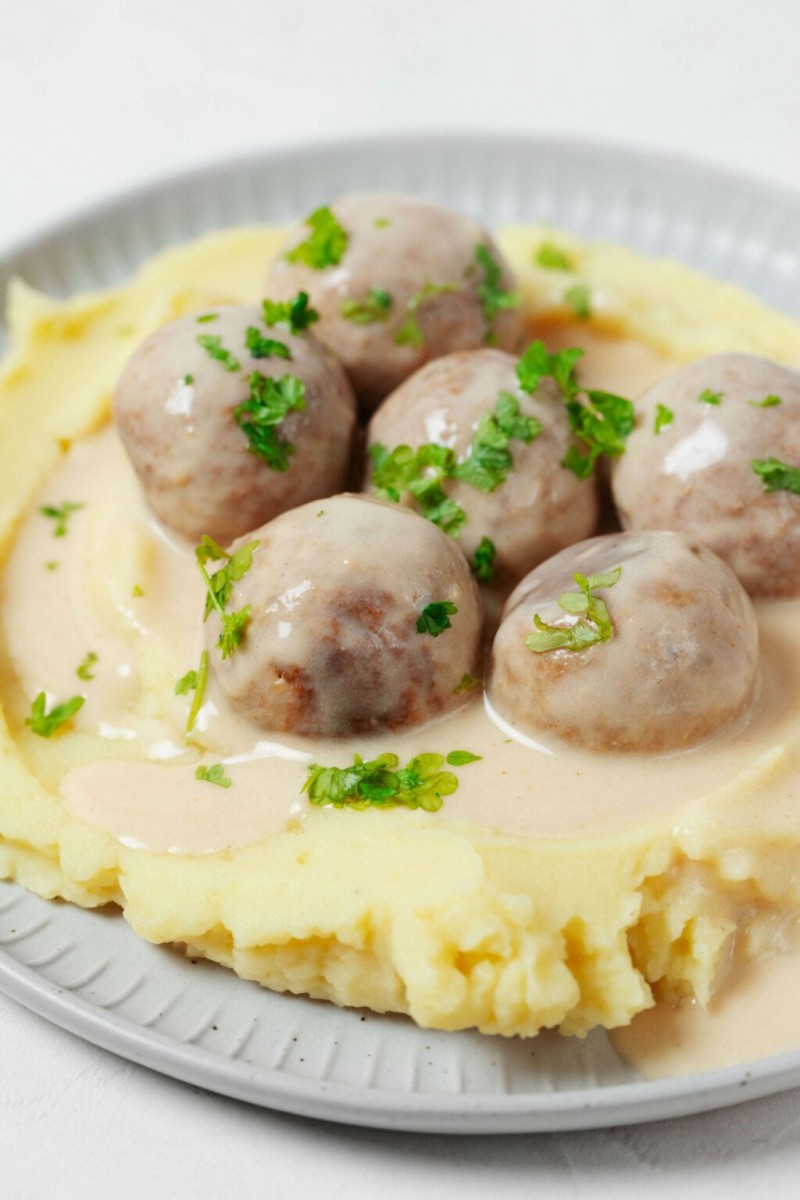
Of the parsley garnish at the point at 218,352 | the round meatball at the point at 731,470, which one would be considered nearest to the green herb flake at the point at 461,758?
the round meatball at the point at 731,470

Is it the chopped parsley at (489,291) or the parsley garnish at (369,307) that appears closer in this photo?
the parsley garnish at (369,307)

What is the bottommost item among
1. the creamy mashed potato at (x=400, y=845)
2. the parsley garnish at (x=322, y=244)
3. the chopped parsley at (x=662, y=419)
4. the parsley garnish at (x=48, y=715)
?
the creamy mashed potato at (x=400, y=845)

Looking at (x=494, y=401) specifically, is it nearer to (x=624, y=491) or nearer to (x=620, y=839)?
(x=624, y=491)

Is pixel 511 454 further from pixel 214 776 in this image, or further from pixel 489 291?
pixel 214 776

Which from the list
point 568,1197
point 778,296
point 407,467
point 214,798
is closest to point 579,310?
point 778,296

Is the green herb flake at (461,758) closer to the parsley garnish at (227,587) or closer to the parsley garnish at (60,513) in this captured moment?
the parsley garnish at (227,587)

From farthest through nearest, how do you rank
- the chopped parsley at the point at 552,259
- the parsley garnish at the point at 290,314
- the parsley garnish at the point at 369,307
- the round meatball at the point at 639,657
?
the chopped parsley at the point at 552,259 < the parsley garnish at the point at 369,307 < the parsley garnish at the point at 290,314 < the round meatball at the point at 639,657

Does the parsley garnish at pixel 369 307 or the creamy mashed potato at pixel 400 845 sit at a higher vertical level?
the parsley garnish at pixel 369 307
